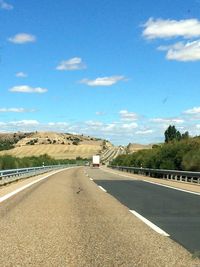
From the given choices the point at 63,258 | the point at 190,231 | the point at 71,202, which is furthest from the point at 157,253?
the point at 71,202

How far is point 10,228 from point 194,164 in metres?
42.0

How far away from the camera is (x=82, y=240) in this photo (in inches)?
392

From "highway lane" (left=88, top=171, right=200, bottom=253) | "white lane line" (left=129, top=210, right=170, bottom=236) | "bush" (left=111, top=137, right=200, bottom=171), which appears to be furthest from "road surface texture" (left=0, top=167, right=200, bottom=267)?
"bush" (left=111, top=137, right=200, bottom=171)

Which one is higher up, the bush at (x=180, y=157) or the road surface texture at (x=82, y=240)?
the bush at (x=180, y=157)

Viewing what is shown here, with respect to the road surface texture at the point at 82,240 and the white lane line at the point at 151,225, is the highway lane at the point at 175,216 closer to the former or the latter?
the white lane line at the point at 151,225

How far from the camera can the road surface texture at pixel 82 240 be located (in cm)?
808

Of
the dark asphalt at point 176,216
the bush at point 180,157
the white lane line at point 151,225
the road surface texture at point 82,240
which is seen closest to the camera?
the road surface texture at point 82,240

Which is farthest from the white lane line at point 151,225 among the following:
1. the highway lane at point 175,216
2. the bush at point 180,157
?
the bush at point 180,157

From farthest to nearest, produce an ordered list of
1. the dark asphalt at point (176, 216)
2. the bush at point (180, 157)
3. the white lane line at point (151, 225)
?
the bush at point (180, 157) < the white lane line at point (151, 225) < the dark asphalt at point (176, 216)

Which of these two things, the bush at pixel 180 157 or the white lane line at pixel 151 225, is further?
the bush at pixel 180 157

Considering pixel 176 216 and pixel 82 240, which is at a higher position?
pixel 176 216

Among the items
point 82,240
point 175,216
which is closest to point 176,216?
point 175,216

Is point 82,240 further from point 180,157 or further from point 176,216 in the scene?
point 180,157

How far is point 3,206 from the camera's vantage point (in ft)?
54.3
